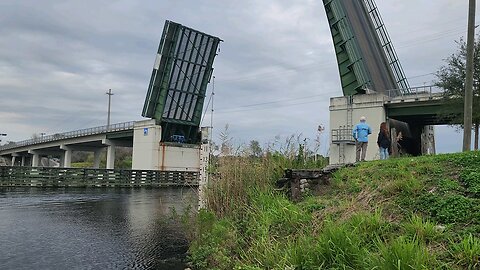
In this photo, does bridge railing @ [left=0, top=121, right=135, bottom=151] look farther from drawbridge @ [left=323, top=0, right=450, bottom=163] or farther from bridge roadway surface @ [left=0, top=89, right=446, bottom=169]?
drawbridge @ [left=323, top=0, right=450, bottom=163]

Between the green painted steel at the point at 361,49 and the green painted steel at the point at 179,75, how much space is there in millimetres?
10635

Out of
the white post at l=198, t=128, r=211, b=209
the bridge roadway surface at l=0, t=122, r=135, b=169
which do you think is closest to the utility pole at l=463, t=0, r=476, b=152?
the white post at l=198, t=128, r=211, b=209

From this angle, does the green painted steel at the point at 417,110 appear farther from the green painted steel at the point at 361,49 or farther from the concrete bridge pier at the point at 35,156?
the concrete bridge pier at the point at 35,156

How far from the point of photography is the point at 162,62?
30.3 m

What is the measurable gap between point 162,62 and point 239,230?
25726 millimetres

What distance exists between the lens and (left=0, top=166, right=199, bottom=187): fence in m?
23.6

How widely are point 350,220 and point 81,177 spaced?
81.5 feet

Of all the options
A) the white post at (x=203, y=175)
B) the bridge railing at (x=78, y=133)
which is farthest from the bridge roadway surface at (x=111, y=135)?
the white post at (x=203, y=175)

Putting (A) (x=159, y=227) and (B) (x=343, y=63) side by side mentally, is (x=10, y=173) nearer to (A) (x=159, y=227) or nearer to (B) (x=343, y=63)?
(A) (x=159, y=227)

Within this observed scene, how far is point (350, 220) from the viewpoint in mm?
4590

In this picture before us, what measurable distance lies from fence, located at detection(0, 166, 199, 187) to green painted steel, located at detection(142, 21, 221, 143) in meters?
6.05

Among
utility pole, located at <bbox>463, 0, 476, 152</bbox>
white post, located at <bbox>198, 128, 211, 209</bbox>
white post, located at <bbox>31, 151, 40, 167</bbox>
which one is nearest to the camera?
white post, located at <bbox>198, 128, 211, 209</bbox>

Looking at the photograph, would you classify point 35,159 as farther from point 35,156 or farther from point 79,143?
point 79,143

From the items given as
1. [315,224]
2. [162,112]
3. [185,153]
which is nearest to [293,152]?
[315,224]
